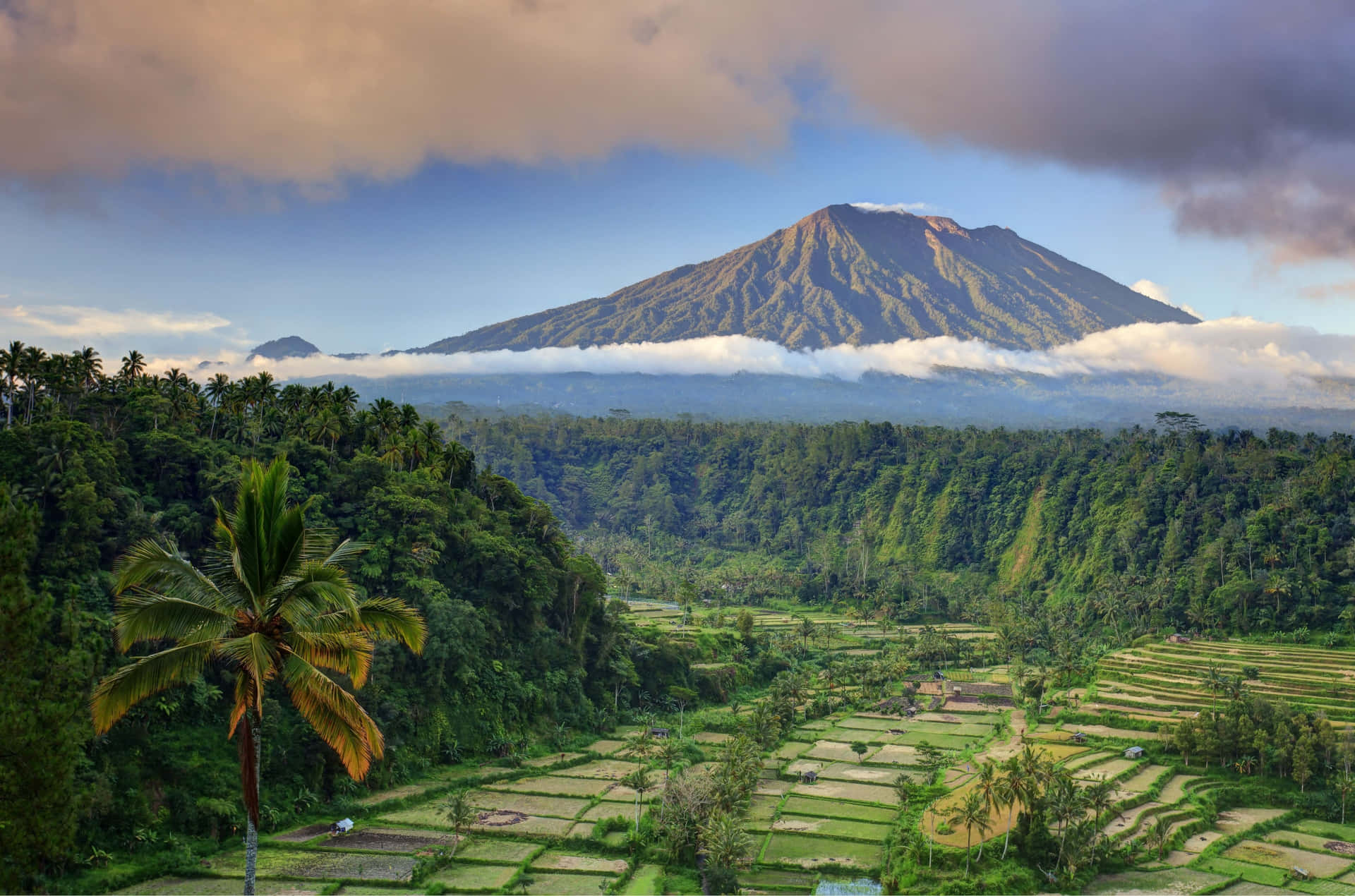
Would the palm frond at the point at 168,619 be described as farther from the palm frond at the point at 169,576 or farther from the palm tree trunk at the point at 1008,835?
the palm tree trunk at the point at 1008,835

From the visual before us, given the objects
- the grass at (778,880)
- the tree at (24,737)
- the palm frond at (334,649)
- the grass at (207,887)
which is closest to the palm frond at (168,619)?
the palm frond at (334,649)

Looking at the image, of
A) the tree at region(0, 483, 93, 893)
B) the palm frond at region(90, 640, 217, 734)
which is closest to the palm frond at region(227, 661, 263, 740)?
the palm frond at region(90, 640, 217, 734)

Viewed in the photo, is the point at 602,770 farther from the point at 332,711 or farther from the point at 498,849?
the point at 332,711

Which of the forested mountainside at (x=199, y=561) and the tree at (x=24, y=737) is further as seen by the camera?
the forested mountainside at (x=199, y=561)

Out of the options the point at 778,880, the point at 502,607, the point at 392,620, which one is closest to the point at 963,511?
the point at 502,607

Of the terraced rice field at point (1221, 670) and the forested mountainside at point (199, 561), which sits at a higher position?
the forested mountainside at point (199, 561)
